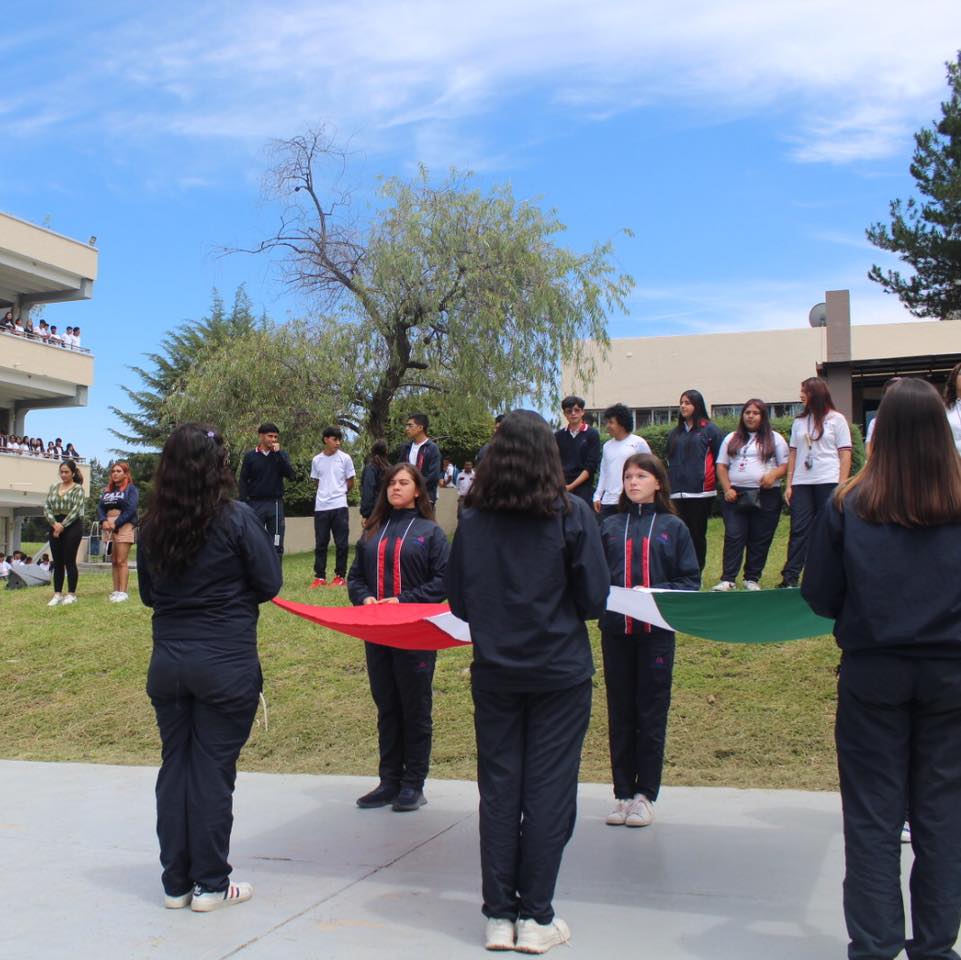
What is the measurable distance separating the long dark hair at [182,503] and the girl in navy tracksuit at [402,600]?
176cm

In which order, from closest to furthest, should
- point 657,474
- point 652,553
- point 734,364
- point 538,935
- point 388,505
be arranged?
1. point 538,935
2. point 652,553
3. point 657,474
4. point 388,505
5. point 734,364

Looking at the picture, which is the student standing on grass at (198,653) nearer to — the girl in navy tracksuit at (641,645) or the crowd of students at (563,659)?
the crowd of students at (563,659)

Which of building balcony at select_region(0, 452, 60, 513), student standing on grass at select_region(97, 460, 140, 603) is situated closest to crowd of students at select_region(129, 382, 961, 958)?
student standing on grass at select_region(97, 460, 140, 603)

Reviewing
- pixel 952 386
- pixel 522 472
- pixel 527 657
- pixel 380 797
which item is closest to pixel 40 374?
pixel 380 797

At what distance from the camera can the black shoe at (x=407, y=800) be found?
611cm

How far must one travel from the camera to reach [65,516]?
41.5ft

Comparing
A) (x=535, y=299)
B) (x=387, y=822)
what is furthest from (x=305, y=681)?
(x=535, y=299)

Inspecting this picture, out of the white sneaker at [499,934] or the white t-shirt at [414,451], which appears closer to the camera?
the white sneaker at [499,934]

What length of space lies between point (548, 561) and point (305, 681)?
18.0 ft

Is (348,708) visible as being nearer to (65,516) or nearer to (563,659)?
(563,659)

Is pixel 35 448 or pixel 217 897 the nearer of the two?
pixel 217 897

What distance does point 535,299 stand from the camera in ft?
80.5

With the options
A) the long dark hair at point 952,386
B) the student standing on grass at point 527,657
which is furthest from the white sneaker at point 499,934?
the long dark hair at point 952,386

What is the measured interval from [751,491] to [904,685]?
21.6ft
